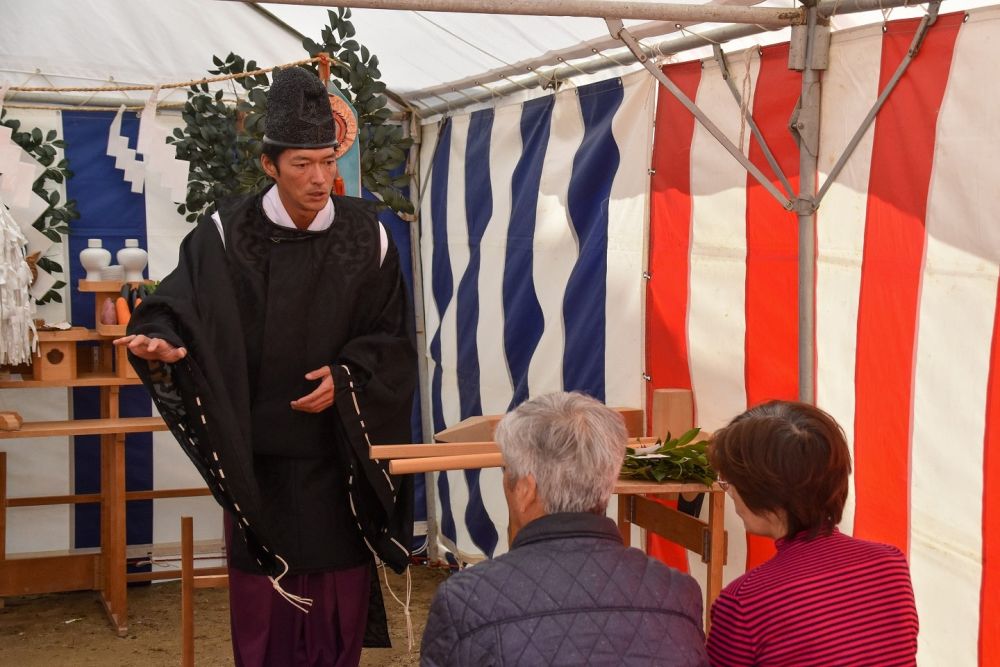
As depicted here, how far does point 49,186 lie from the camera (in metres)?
4.51

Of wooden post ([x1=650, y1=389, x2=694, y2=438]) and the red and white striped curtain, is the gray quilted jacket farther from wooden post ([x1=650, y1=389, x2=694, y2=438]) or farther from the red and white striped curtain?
wooden post ([x1=650, y1=389, x2=694, y2=438])

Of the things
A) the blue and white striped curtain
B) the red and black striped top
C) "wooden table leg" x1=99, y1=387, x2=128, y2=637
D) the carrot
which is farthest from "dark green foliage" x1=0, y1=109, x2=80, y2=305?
the red and black striped top

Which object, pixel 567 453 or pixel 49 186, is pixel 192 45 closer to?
pixel 49 186

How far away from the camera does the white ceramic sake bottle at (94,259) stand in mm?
4316

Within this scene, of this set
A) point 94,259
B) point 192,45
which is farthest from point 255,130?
point 94,259

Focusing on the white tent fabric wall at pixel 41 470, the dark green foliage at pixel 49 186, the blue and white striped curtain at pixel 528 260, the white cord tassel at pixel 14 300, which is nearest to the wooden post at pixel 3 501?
the white tent fabric wall at pixel 41 470

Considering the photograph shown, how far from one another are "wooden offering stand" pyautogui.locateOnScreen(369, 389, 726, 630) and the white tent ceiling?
1509mm

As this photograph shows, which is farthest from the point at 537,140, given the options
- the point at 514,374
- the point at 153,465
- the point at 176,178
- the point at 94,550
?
the point at 94,550

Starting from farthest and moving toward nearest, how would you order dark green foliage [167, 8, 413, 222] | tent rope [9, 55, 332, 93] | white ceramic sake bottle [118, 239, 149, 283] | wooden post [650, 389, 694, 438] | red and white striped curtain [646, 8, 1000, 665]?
white ceramic sake bottle [118, 239, 149, 283] < tent rope [9, 55, 332, 93] < dark green foliage [167, 8, 413, 222] < wooden post [650, 389, 694, 438] < red and white striped curtain [646, 8, 1000, 665]

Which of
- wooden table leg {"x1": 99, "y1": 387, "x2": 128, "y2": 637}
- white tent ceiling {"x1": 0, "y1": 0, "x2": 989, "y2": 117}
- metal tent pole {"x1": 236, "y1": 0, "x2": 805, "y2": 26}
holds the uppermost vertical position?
white tent ceiling {"x1": 0, "y1": 0, "x2": 989, "y2": 117}

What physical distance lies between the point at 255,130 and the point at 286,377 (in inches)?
58.0

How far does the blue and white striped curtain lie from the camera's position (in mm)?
3396

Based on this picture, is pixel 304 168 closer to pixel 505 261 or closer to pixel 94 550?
pixel 505 261

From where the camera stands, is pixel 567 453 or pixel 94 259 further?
pixel 94 259
